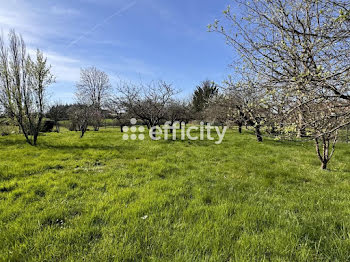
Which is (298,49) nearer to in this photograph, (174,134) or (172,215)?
(172,215)

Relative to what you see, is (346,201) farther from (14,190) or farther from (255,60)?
(14,190)

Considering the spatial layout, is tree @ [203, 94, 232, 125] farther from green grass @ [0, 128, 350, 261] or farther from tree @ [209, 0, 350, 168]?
tree @ [209, 0, 350, 168]

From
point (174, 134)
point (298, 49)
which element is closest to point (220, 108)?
point (174, 134)

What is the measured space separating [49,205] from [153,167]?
2.77 m

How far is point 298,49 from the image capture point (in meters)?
2.26

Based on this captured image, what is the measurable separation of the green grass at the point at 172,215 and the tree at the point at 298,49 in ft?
4.55

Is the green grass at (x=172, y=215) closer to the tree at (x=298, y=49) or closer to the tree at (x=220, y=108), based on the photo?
the tree at (x=298, y=49)

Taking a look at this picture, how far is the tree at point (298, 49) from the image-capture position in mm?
2031

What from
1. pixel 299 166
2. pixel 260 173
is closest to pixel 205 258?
pixel 260 173

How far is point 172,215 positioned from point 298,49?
3.13 metres

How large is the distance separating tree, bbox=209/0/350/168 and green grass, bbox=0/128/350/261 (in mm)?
1388

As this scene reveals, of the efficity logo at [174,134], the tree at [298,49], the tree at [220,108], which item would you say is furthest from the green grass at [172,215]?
the efficity logo at [174,134]

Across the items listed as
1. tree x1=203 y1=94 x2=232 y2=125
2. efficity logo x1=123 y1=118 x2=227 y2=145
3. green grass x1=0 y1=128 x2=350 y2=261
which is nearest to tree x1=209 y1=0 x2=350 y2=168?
green grass x1=0 y1=128 x2=350 y2=261

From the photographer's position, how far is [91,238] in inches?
81.9
